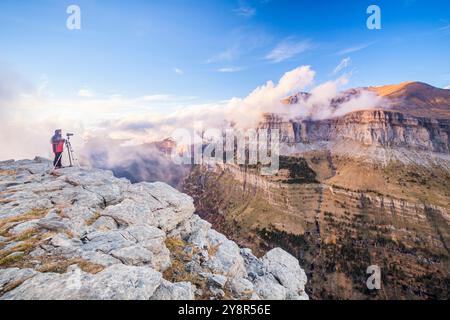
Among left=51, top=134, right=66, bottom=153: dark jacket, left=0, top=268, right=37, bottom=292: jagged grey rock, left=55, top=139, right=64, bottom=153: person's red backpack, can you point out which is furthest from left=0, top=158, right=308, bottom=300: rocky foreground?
left=51, top=134, right=66, bottom=153: dark jacket

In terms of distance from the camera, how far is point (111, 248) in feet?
51.5

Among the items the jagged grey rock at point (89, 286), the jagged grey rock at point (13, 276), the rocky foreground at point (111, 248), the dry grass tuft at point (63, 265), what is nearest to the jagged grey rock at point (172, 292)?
the rocky foreground at point (111, 248)

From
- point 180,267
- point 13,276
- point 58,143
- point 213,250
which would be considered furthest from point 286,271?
point 58,143

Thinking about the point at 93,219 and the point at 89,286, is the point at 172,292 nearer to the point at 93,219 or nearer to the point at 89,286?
the point at 89,286

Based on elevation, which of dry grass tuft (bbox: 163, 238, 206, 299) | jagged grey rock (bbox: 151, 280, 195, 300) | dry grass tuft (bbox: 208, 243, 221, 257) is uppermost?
jagged grey rock (bbox: 151, 280, 195, 300)

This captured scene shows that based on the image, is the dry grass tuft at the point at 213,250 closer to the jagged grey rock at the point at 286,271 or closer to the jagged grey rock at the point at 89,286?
the jagged grey rock at the point at 286,271

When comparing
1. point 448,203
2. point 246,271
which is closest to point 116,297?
point 246,271

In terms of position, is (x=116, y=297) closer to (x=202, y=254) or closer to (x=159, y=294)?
(x=159, y=294)

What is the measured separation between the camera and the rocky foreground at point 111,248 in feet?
38.1

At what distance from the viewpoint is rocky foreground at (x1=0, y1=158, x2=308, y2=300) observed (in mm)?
11609

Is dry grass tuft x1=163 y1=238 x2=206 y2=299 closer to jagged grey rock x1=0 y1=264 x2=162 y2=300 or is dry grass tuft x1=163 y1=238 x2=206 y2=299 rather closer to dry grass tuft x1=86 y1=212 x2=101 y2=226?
jagged grey rock x1=0 y1=264 x2=162 y2=300

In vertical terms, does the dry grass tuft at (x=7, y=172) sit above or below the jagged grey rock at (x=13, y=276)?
above
